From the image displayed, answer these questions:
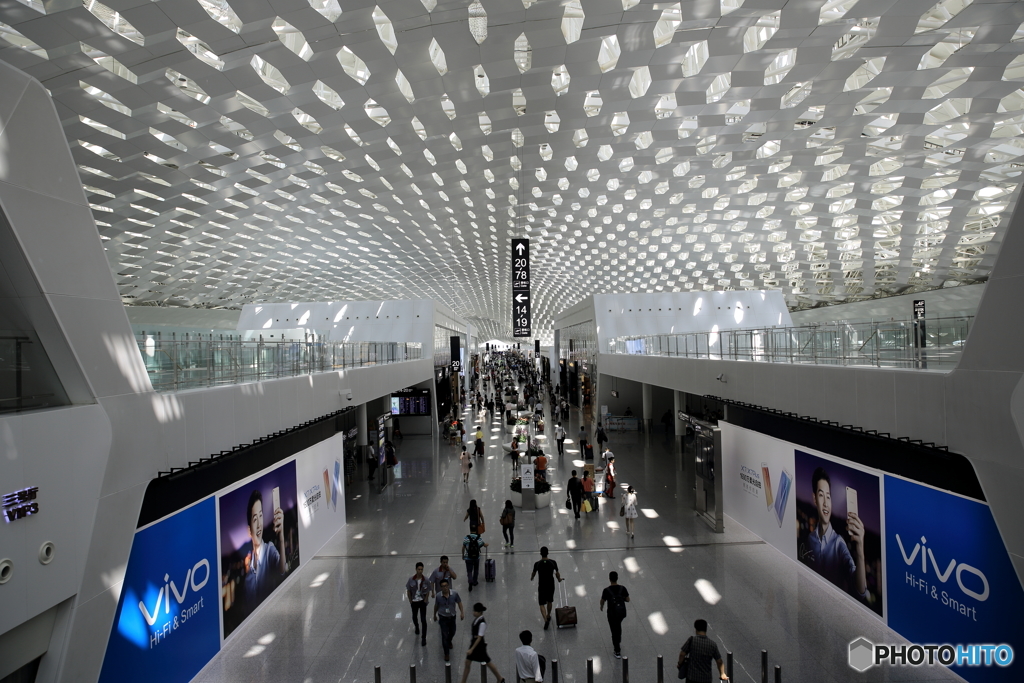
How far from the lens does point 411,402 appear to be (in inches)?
917

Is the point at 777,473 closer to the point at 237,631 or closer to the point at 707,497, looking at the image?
the point at 707,497

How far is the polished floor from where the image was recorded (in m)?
5.98

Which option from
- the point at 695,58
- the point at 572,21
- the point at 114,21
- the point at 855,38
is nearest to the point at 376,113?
the point at 114,21

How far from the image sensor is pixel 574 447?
20688mm

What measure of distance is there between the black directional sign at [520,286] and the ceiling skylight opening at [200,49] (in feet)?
32.5

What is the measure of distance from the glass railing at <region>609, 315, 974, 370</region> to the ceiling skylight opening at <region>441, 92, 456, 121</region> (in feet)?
29.5

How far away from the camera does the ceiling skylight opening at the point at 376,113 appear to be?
14125 millimetres

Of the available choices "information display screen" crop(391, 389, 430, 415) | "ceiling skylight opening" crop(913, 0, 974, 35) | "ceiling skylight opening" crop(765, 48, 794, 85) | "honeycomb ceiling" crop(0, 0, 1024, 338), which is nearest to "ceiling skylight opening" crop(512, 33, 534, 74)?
"honeycomb ceiling" crop(0, 0, 1024, 338)

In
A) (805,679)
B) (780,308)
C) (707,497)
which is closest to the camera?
(805,679)

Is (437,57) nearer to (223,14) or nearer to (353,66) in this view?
(353,66)

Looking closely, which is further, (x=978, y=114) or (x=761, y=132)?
(x=761, y=132)

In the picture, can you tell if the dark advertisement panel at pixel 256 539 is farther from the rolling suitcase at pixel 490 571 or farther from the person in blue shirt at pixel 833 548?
the person in blue shirt at pixel 833 548

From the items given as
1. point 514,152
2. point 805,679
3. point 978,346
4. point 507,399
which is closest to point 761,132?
point 514,152

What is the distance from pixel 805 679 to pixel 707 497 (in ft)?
19.1
